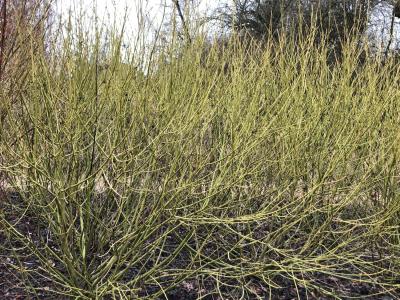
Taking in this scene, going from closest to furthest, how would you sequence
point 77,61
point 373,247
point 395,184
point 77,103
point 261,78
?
point 77,103 < point 77,61 < point 261,78 < point 395,184 < point 373,247

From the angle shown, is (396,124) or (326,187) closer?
(396,124)

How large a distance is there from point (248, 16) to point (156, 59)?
36.3ft

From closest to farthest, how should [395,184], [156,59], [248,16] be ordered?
[156,59] → [395,184] → [248,16]

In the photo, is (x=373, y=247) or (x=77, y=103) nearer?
(x=77, y=103)

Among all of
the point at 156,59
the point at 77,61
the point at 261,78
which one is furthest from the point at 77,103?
the point at 261,78

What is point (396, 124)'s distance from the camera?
3932 mm

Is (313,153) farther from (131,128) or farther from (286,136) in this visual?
(131,128)

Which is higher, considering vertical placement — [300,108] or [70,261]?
[300,108]

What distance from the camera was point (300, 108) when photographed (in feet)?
13.0

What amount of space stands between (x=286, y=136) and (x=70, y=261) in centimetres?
182

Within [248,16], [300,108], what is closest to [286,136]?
[300,108]

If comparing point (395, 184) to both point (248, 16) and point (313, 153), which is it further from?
point (248, 16)

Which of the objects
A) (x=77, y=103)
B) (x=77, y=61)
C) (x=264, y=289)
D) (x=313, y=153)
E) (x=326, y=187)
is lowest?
(x=264, y=289)

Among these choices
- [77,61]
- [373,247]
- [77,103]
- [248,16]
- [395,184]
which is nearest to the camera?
[77,103]
